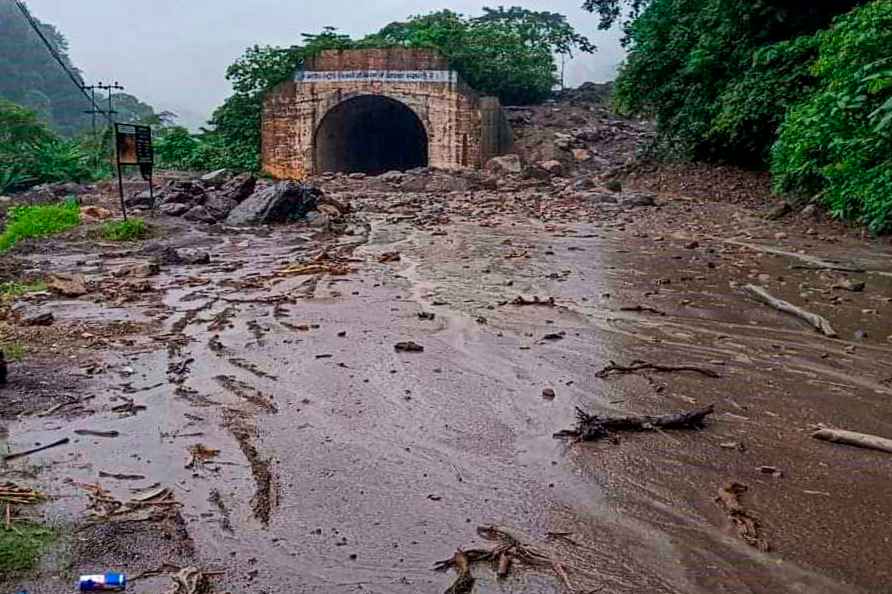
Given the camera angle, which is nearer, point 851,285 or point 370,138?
point 851,285

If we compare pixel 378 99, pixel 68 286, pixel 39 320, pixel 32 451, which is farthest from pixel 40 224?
pixel 378 99

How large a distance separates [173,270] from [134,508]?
19.0 feet

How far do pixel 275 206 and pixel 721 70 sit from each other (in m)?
8.83

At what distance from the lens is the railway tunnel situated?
23.6 metres

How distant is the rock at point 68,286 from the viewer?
667 cm

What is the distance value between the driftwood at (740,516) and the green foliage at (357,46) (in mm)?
23421

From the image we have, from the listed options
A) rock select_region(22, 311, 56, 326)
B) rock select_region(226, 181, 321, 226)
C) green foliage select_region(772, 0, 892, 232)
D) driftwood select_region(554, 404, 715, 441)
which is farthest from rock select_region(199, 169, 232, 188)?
driftwood select_region(554, 404, 715, 441)

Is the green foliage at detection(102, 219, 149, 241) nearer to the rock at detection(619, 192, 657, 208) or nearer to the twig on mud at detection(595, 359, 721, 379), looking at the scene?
the rock at detection(619, 192, 657, 208)

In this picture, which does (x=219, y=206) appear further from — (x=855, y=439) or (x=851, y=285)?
(x=855, y=439)

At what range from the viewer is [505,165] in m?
22.1

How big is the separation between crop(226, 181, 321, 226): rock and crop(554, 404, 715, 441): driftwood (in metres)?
9.71

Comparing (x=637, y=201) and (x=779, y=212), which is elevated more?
(x=637, y=201)

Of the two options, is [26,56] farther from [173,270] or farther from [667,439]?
[667,439]

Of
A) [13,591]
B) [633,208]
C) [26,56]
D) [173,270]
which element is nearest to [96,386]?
[13,591]
